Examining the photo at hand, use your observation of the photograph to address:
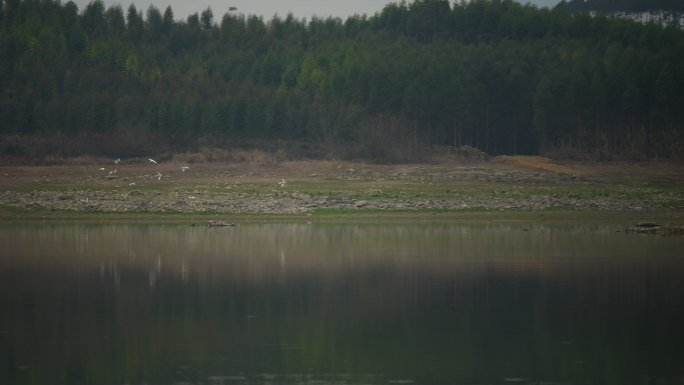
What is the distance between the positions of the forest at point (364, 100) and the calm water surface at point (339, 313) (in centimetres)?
5312

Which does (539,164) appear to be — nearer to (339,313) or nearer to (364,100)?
(364,100)

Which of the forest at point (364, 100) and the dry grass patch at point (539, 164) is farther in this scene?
the forest at point (364, 100)

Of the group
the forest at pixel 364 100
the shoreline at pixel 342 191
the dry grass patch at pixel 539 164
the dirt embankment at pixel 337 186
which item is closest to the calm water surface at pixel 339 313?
the shoreline at pixel 342 191

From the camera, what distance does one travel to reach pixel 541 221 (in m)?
54.5

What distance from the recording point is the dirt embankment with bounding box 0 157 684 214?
2322 inches

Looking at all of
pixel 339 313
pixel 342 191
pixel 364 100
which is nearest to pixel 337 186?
pixel 342 191

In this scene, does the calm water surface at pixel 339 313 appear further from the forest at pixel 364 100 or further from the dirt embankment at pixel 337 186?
the forest at pixel 364 100

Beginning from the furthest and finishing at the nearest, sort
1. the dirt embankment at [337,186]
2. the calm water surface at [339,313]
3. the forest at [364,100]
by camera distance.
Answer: the forest at [364,100] → the dirt embankment at [337,186] → the calm water surface at [339,313]

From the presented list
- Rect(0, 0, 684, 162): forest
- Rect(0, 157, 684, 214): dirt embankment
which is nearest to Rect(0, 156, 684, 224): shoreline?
Rect(0, 157, 684, 214): dirt embankment

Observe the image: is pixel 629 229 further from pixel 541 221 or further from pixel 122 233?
pixel 122 233

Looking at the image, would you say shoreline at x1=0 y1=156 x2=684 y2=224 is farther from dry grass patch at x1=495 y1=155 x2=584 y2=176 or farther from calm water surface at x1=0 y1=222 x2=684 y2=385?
calm water surface at x1=0 y1=222 x2=684 y2=385

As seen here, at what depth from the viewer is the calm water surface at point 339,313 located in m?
17.1

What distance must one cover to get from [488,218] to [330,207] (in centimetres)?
928

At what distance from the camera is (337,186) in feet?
224
